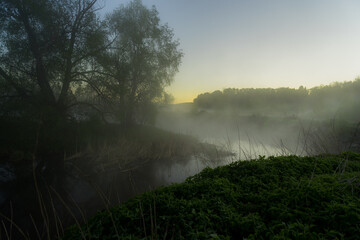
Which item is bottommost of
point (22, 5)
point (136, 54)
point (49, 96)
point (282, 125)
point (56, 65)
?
point (282, 125)

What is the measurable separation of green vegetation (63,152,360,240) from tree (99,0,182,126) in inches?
468

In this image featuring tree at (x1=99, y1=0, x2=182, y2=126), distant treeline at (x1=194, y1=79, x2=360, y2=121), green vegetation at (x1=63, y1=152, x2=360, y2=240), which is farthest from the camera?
distant treeline at (x1=194, y1=79, x2=360, y2=121)

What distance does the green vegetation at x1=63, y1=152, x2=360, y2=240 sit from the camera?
150 centimetres

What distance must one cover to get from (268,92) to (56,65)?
1871 inches

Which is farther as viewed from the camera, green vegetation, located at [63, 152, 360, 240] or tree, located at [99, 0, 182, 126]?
tree, located at [99, 0, 182, 126]

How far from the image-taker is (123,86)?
13156mm

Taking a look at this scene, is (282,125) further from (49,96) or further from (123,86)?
(49,96)

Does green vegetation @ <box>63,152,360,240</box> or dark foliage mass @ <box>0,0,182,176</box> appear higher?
dark foliage mass @ <box>0,0,182,176</box>

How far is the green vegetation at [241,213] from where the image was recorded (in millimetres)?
1499

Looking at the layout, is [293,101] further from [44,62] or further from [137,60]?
[44,62]

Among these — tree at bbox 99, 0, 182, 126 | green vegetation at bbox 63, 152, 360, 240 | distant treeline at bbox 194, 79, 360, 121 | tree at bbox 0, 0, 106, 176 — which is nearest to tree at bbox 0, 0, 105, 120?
tree at bbox 0, 0, 106, 176

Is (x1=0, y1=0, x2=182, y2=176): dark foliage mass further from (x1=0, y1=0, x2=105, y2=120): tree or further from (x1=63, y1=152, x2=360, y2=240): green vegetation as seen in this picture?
(x1=63, y1=152, x2=360, y2=240): green vegetation

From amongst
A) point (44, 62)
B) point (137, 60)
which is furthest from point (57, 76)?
point (137, 60)

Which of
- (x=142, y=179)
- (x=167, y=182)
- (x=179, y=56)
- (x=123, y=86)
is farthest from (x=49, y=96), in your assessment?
(x=179, y=56)
